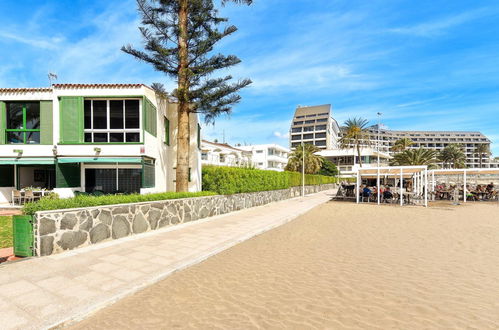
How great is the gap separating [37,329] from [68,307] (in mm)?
512

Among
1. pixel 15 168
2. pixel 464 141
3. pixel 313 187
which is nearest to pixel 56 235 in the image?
pixel 15 168

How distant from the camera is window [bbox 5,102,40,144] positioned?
531 inches

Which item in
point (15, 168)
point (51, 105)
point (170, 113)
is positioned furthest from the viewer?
point (170, 113)

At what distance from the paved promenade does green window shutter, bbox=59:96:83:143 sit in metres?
7.16

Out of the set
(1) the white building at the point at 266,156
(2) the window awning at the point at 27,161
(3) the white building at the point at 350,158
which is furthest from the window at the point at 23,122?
(3) the white building at the point at 350,158

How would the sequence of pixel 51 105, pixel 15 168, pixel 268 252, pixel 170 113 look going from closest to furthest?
pixel 268 252 < pixel 51 105 < pixel 15 168 < pixel 170 113

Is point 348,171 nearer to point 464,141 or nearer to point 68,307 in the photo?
point 68,307

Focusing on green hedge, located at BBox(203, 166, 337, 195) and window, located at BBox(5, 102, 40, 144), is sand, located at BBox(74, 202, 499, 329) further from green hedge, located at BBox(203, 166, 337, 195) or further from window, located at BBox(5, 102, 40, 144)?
window, located at BBox(5, 102, 40, 144)

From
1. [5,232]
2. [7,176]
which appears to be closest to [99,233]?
[5,232]

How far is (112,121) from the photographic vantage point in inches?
522

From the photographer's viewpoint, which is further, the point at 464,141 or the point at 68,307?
the point at 464,141

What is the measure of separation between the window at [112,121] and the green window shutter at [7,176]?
5585 millimetres

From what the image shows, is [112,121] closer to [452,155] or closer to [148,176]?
[148,176]

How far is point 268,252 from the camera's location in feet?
22.1
